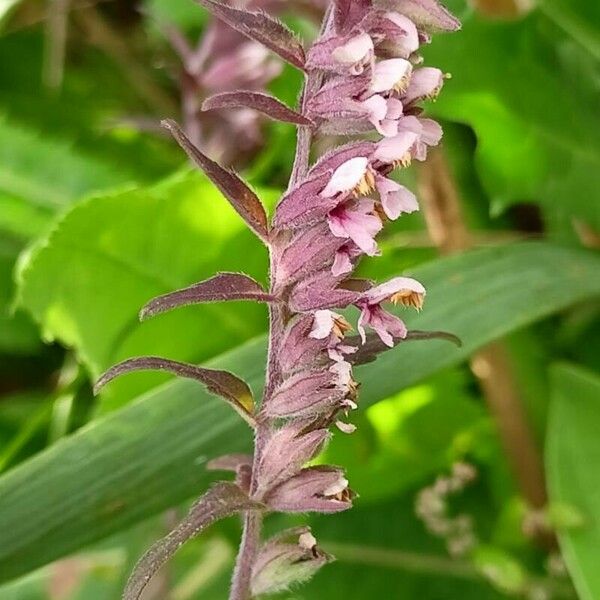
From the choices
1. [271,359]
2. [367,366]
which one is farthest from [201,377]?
[367,366]

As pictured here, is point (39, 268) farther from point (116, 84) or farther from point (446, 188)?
point (116, 84)

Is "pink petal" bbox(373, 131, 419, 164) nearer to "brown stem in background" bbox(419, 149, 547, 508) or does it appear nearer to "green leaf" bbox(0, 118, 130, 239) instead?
"brown stem in background" bbox(419, 149, 547, 508)

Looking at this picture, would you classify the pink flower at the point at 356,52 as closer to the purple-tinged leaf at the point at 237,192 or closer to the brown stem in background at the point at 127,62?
the purple-tinged leaf at the point at 237,192

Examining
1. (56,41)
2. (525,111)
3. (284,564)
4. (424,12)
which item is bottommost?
(284,564)

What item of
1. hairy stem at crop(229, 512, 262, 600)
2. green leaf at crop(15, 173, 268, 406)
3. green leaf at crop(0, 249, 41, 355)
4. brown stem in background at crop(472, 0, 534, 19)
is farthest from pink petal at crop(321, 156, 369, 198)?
green leaf at crop(0, 249, 41, 355)

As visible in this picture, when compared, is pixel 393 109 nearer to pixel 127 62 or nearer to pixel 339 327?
pixel 339 327

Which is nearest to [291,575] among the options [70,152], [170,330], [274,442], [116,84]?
[274,442]

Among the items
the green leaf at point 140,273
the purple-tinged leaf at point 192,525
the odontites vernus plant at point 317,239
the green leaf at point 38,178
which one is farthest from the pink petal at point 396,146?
the green leaf at point 38,178
